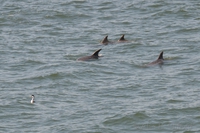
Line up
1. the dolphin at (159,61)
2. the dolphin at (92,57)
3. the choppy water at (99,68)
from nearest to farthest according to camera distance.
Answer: the choppy water at (99,68) < the dolphin at (159,61) < the dolphin at (92,57)

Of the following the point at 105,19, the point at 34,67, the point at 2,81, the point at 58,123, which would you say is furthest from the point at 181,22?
the point at 58,123

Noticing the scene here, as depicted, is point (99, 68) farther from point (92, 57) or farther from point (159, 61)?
point (159, 61)

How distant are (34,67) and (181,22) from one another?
8576 mm

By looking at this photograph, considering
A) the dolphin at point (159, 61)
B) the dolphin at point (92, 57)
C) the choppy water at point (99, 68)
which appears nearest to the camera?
the choppy water at point (99, 68)

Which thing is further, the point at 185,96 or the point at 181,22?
the point at 181,22

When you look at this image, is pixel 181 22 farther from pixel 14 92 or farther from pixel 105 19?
pixel 14 92

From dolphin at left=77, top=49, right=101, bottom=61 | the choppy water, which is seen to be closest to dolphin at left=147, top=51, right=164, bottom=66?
the choppy water

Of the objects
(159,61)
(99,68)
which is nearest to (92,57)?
(99,68)

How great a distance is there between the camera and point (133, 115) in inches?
803

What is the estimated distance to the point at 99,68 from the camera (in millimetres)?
25391

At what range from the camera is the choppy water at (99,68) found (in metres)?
20.3

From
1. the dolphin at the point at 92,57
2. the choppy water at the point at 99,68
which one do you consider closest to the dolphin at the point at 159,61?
the choppy water at the point at 99,68

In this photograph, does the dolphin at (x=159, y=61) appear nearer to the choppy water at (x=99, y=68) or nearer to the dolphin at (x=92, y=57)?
the choppy water at (x=99, y=68)

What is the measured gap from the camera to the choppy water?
20.3m
